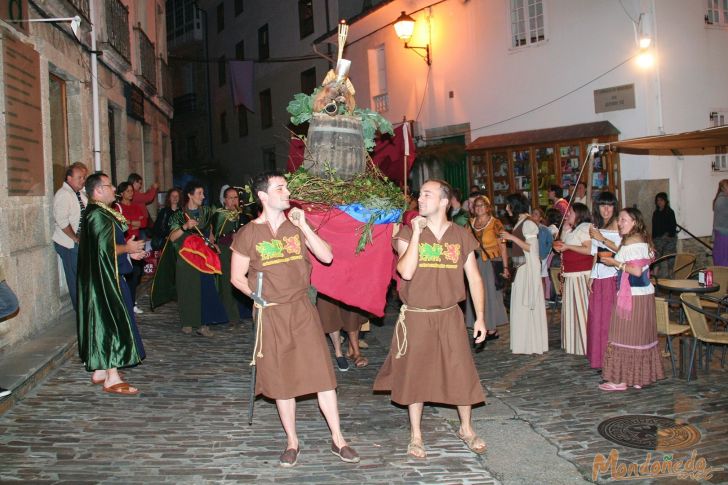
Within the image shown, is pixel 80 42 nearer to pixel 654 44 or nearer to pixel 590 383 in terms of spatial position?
pixel 590 383

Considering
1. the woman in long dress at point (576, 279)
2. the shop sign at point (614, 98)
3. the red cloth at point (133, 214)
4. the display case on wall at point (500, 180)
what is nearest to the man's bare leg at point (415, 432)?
the woman in long dress at point (576, 279)

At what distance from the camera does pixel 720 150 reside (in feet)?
47.8

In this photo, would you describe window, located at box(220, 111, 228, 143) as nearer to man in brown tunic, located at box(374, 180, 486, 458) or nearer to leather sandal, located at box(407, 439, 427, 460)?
man in brown tunic, located at box(374, 180, 486, 458)

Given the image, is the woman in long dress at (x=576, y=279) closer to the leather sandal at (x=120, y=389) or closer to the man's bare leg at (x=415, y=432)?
the man's bare leg at (x=415, y=432)

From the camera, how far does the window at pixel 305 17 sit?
27.1 metres

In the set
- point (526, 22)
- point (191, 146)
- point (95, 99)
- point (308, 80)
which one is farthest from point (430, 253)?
point (191, 146)

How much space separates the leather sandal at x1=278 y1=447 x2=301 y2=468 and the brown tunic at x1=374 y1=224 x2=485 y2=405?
0.83 m

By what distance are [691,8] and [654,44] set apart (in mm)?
1438

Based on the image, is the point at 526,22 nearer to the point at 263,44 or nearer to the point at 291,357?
the point at 291,357

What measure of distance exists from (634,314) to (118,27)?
1208 cm

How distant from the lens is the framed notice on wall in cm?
788

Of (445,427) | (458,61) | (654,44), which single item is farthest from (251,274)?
(458,61)

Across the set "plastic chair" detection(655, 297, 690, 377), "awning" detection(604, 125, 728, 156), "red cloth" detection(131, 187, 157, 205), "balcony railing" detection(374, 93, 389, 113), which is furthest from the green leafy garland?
"balcony railing" detection(374, 93, 389, 113)

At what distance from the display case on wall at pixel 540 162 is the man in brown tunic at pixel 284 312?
1000 cm
